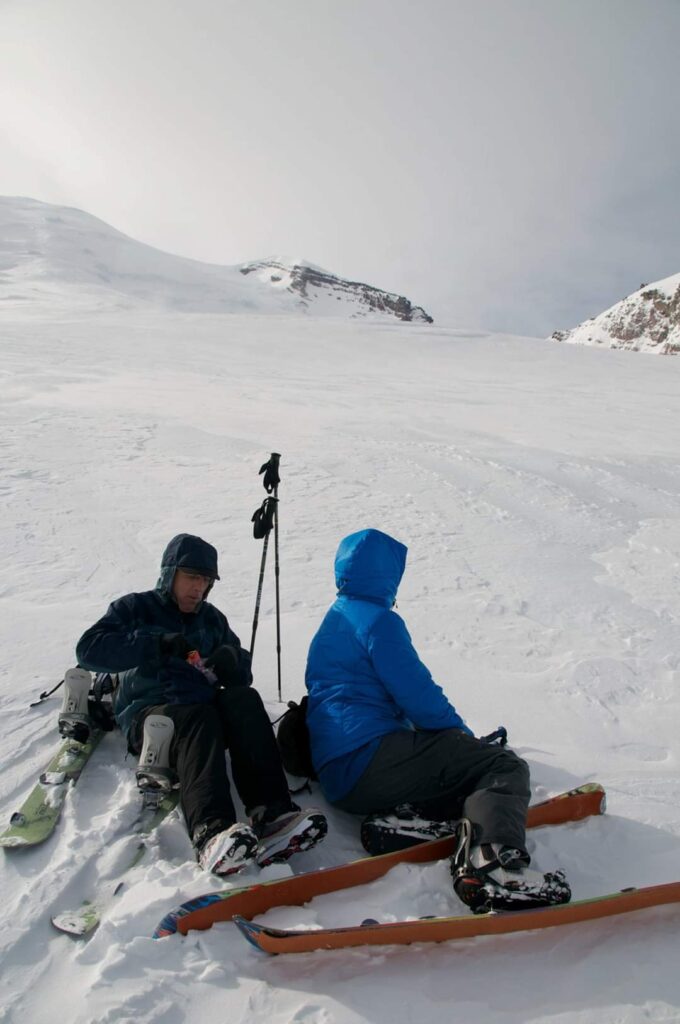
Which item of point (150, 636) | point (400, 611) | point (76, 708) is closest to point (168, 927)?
point (150, 636)

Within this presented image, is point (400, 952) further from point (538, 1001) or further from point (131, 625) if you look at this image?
point (131, 625)

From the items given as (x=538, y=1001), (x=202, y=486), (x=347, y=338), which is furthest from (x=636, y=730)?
(x=347, y=338)

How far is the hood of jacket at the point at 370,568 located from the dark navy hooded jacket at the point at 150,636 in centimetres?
77

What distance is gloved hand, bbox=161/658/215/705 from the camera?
305 cm

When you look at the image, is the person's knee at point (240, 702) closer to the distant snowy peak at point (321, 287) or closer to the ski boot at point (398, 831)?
the ski boot at point (398, 831)

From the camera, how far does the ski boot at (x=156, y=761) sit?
2740mm

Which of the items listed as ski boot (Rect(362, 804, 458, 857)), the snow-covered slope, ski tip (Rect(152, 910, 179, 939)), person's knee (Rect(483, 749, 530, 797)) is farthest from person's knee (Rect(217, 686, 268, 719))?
the snow-covered slope

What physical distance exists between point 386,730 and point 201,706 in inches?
33.6

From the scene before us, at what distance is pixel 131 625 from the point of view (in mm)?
3188

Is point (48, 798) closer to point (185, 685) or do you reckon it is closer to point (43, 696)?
point (185, 685)

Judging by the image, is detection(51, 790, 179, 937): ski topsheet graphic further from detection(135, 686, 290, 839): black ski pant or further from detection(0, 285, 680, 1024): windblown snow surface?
detection(135, 686, 290, 839): black ski pant

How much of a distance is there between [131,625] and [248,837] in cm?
131

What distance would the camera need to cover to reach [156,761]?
9.07 feet

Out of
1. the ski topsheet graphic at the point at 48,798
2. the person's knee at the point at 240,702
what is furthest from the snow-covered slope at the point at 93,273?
the person's knee at the point at 240,702
